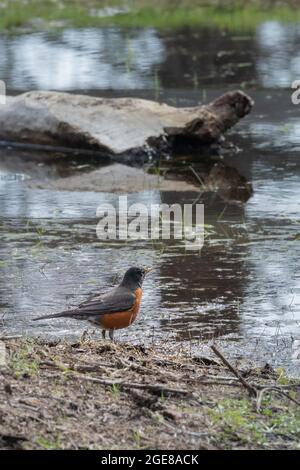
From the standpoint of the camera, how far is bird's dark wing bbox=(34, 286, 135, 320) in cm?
669

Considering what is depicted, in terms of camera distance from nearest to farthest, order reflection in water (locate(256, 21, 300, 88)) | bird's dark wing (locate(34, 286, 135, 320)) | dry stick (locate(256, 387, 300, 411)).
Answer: dry stick (locate(256, 387, 300, 411)), bird's dark wing (locate(34, 286, 135, 320)), reflection in water (locate(256, 21, 300, 88))

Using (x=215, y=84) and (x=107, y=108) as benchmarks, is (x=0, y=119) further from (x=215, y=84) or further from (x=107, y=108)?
(x=215, y=84)

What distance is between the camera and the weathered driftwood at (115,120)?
1172cm

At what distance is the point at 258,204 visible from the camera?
10242 millimetres

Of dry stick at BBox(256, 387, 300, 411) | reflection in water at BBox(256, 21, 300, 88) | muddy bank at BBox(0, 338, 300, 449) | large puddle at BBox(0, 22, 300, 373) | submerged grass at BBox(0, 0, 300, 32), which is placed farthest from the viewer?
submerged grass at BBox(0, 0, 300, 32)

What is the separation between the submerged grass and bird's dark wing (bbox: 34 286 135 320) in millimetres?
13014

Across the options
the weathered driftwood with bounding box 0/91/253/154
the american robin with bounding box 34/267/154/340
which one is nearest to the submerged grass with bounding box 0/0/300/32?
the weathered driftwood with bounding box 0/91/253/154

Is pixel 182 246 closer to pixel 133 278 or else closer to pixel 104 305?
pixel 133 278

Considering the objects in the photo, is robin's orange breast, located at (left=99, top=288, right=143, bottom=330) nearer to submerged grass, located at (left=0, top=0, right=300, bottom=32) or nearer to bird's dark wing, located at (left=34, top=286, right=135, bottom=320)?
bird's dark wing, located at (left=34, top=286, right=135, bottom=320)

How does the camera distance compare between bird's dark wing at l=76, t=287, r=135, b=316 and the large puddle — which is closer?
bird's dark wing at l=76, t=287, r=135, b=316

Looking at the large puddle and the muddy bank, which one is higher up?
the muddy bank

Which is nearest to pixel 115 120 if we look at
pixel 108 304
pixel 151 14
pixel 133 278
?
pixel 133 278

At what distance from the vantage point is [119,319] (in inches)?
267
